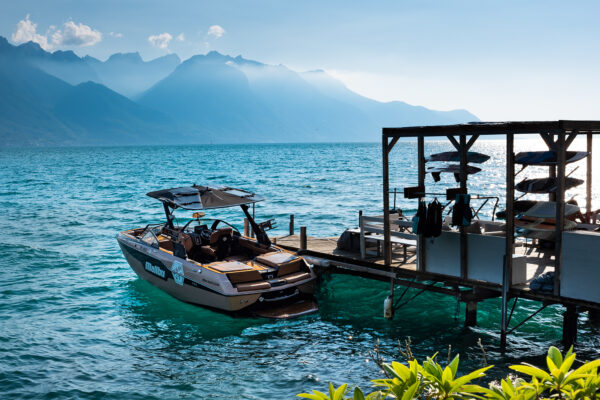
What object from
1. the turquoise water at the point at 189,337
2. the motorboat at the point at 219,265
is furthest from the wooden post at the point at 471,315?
the motorboat at the point at 219,265

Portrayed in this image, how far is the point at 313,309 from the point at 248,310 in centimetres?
173

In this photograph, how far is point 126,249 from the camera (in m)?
19.2

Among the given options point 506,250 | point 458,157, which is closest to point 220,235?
point 458,157

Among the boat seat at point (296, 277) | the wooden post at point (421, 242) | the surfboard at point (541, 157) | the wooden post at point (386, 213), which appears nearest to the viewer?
the surfboard at point (541, 157)

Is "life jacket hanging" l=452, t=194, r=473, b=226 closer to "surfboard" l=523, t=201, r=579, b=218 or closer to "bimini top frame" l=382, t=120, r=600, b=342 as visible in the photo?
"bimini top frame" l=382, t=120, r=600, b=342

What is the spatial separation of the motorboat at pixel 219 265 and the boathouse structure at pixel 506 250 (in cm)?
164

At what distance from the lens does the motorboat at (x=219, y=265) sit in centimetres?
1494

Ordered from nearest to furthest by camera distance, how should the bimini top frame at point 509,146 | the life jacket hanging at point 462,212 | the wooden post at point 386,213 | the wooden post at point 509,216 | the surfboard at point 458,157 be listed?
the bimini top frame at point 509,146 < the wooden post at point 509,216 < the life jacket hanging at point 462,212 < the surfboard at point 458,157 < the wooden post at point 386,213

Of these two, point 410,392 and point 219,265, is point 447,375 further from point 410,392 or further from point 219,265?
point 219,265

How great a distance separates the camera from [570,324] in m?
12.3

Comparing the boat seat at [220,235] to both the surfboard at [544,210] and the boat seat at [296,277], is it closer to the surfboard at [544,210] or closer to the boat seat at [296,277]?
the boat seat at [296,277]

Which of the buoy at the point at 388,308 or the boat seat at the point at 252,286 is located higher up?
the boat seat at the point at 252,286

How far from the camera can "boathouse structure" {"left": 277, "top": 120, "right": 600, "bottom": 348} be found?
36.4 feet

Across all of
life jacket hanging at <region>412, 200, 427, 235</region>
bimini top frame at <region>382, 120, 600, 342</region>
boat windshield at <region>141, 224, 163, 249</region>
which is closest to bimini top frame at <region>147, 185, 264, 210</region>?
boat windshield at <region>141, 224, 163, 249</region>
